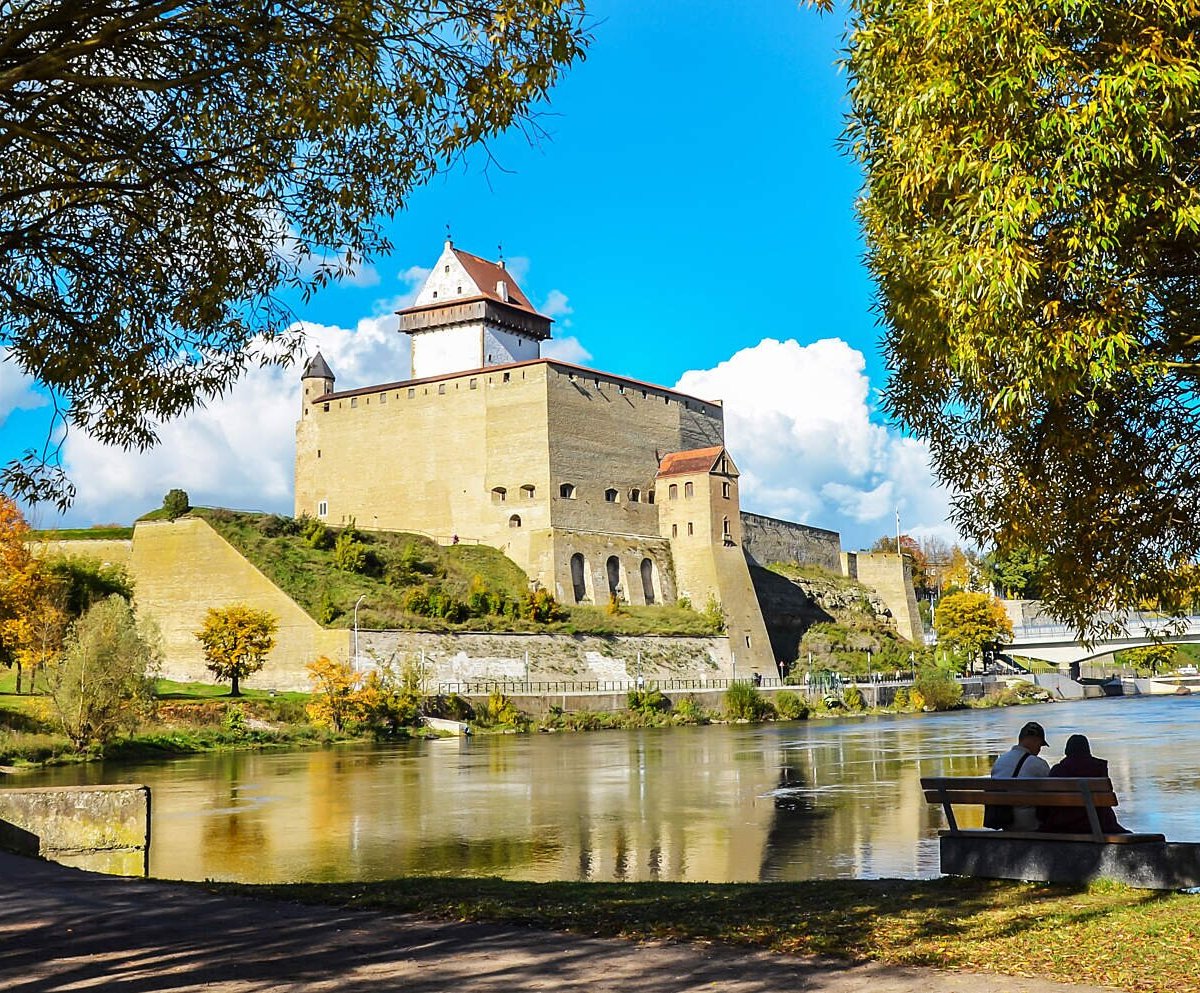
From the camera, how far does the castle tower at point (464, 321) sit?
61250 millimetres

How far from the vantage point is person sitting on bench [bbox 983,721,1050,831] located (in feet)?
24.2

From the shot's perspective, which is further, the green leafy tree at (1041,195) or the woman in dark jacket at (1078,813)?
the woman in dark jacket at (1078,813)

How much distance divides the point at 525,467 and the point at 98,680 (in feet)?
103

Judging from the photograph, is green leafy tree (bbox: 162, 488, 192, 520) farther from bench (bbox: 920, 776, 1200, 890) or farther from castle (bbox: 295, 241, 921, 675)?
bench (bbox: 920, 776, 1200, 890)

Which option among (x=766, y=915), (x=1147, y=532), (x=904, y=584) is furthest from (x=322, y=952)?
(x=904, y=584)

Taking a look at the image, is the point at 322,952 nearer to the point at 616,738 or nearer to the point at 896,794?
the point at 896,794

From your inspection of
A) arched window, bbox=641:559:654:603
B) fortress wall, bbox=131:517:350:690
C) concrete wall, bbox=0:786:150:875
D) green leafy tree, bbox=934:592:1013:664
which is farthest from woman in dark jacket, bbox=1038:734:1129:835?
green leafy tree, bbox=934:592:1013:664

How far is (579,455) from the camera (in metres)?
56.6

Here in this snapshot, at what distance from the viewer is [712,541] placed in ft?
187

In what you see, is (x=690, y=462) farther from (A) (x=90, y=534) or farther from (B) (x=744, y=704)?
(A) (x=90, y=534)

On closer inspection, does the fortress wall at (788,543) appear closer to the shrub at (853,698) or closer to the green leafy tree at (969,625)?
the green leafy tree at (969,625)

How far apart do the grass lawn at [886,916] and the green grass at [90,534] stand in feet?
146

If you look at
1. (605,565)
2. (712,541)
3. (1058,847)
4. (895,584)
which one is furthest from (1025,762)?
(895,584)

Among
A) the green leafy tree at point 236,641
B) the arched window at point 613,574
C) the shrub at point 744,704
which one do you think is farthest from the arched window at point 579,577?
the green leafy tree at point 236,641
